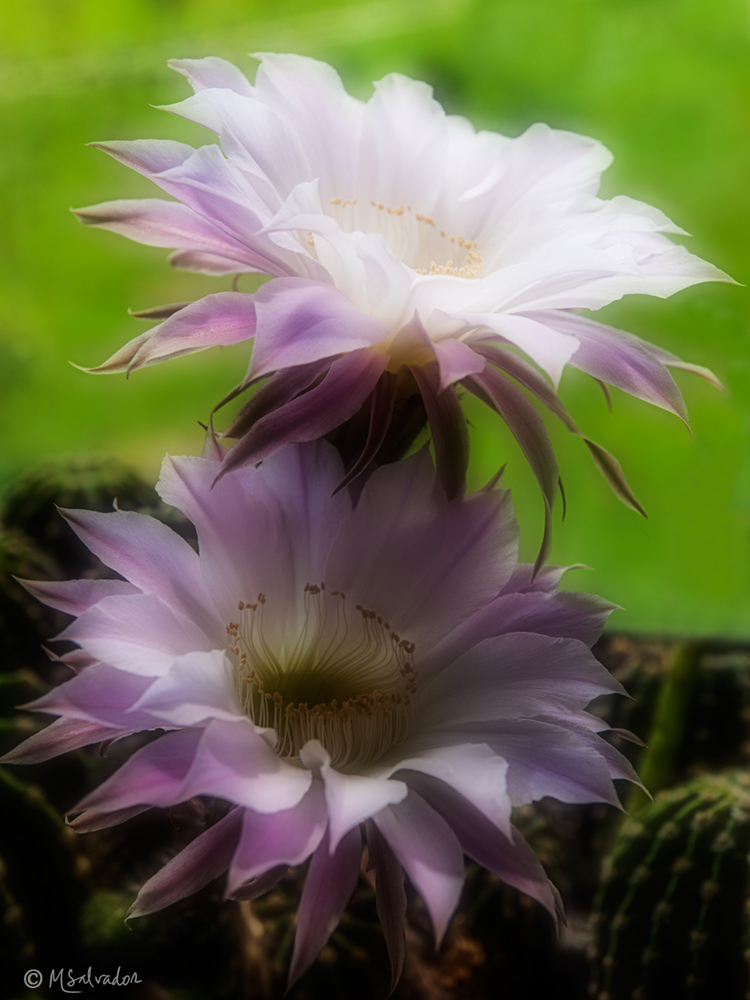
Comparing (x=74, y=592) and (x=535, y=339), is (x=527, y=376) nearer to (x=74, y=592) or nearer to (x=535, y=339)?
(x=535, y=339)

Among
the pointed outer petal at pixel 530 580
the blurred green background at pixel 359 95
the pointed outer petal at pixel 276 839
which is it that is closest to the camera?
the pointed outer petal at pixel 276 839

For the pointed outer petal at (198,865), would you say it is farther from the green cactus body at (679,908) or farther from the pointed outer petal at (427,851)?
the green cactus body at (679,908)

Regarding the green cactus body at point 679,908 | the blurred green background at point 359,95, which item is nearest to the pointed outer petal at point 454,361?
the green cactus body at point 679,908

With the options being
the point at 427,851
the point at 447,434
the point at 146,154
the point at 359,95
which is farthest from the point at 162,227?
the point at 359,95

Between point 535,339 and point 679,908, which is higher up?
point 535,339

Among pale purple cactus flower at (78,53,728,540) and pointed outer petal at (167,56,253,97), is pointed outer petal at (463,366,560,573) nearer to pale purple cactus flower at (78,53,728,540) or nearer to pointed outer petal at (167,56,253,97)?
pale purple cactus flower at (78,53,728,540)

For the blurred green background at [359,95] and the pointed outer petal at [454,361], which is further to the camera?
the blurred green background at [359,95]
